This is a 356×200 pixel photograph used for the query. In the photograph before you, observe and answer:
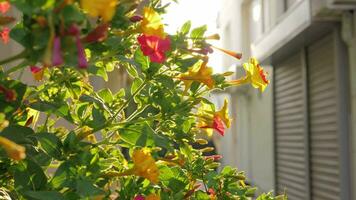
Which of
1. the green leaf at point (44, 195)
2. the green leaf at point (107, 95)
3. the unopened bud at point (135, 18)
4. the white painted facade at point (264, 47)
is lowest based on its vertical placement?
the green leaf at point (44, 195)

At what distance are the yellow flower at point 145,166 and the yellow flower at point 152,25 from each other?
27 cm

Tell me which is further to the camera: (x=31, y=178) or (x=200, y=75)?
(x=200, y=75)

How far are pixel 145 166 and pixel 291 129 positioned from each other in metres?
8.20

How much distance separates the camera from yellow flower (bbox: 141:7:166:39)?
0.91 metres

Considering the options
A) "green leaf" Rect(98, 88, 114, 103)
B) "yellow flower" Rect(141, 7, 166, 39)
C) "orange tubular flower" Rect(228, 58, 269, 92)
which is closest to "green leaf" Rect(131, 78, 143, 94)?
"green leaf" Rect(98, 88, 114, 103)

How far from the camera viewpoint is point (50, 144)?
3.60ft

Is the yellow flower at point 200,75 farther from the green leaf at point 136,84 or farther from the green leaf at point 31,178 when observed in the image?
the green leaf at point 31,178

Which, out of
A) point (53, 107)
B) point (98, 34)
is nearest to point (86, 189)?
point (53, 107)

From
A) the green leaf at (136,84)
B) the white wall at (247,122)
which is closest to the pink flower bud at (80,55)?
the green leaf at (136,84)

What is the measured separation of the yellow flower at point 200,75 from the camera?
1.23 metres

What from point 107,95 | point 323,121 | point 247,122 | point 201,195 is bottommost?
point 201,195

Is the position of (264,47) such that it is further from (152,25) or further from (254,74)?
(152,25)

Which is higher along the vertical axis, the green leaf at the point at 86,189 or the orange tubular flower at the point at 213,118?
the orange tubular flower at the point at 213,118

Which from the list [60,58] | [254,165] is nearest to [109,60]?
[60,58]
